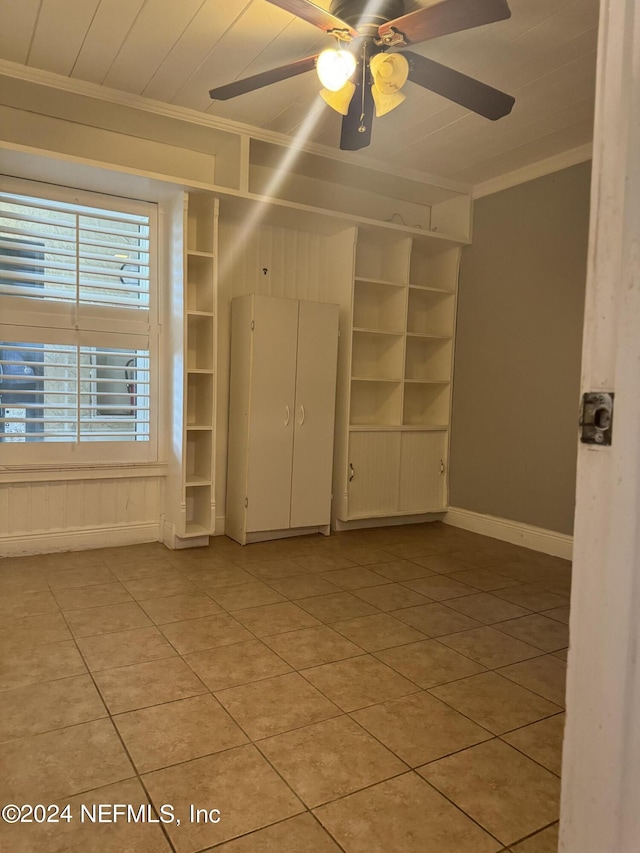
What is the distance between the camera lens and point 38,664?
7.44ft

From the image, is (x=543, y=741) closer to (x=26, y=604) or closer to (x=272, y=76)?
(x=26, y=604)

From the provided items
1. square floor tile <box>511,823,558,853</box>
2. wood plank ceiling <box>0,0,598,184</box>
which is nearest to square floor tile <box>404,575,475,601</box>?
square floor tile <box>511,823,558,853</box>

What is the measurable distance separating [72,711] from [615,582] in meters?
1.85

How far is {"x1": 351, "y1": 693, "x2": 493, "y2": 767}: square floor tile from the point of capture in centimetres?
181

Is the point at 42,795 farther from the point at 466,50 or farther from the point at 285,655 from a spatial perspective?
the point at 466,50

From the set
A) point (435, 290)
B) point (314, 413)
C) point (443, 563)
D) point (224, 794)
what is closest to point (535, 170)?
point (435, 290)

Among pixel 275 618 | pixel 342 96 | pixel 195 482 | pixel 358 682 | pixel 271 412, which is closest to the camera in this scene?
pixel 358 682

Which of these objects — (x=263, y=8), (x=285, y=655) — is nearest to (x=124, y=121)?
(x=263, y=8)

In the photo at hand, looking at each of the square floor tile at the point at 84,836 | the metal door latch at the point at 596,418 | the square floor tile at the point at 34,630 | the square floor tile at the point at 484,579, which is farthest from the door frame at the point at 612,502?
the square floor tile at the point at 484,579

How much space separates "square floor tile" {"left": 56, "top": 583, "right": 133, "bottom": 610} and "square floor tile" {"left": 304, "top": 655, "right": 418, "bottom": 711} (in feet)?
3.92

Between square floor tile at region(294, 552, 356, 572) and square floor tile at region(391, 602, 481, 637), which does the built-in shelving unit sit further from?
square floor tile at region(391, 602, 481, 637)

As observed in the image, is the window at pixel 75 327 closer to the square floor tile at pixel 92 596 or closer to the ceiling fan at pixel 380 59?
the square floor tile at pixel 92 596

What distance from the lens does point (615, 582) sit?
74cm

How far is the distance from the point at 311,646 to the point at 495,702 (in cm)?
77
